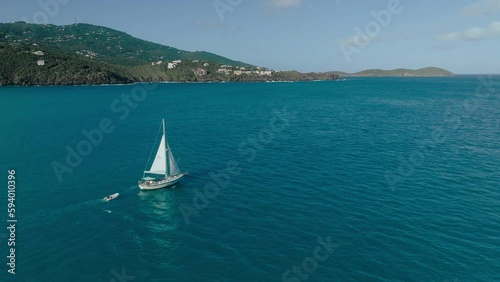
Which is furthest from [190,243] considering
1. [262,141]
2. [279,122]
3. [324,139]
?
[279,122]

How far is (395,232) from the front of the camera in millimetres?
48062

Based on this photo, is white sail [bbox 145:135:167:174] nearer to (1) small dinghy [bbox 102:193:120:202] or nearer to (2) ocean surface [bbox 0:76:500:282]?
(2) ocean surface [bbox 0:76:500:282]

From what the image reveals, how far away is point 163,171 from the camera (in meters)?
66.3

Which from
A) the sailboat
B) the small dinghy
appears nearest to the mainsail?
the sailboat

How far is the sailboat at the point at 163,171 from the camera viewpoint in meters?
63.6

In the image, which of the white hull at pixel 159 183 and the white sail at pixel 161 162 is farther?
the white sail at pixel 161 162

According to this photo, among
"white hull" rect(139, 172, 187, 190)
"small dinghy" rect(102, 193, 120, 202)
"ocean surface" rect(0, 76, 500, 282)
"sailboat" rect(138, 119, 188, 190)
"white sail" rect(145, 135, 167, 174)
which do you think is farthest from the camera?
"white sail" rect(145, 135, 167, 174)

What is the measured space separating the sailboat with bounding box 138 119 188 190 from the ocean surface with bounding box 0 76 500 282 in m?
2.29

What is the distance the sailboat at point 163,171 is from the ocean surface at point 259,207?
2.29 m

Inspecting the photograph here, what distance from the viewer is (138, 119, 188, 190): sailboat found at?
63581 mm

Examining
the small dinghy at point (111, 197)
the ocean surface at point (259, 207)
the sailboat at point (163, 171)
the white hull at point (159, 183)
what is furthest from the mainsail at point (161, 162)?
the small dinghy at point (111, 197)

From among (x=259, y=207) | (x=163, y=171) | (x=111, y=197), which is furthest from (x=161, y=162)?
(x=259, y=207)

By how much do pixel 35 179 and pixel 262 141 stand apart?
201 ft

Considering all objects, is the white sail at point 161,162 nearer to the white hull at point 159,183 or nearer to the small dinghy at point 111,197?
the white hull at point 159,183
